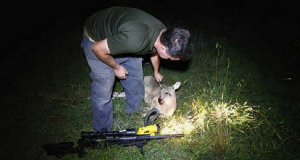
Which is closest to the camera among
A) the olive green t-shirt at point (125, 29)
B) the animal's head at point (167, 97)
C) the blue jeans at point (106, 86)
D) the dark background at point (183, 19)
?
the olive green t-shirt at point (125, 29)

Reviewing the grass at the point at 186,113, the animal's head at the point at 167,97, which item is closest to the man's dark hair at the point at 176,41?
the grass at the point at 186,113

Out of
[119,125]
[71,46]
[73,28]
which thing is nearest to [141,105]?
[119,125]

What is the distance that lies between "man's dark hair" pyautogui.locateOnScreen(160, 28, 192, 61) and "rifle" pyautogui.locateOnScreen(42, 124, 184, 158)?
1.19 metres

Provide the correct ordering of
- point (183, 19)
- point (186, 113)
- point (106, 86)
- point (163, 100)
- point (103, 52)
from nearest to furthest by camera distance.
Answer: point (103, 52) < point (106, 86) < point (163, 100) < point (186, 113) < point (183, 19)

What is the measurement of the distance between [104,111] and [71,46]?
3741 millimetres

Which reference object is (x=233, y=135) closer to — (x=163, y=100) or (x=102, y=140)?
(x=163, y=100)

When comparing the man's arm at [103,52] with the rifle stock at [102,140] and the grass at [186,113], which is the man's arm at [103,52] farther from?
the grass at [186,113]

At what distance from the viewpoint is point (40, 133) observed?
376cm

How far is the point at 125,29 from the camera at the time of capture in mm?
2469

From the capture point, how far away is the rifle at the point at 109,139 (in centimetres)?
315

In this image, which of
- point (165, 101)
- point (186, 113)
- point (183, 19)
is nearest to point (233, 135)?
point (186, 113)

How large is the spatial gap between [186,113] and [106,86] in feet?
5.21

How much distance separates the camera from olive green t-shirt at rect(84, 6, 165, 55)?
8.13 feet

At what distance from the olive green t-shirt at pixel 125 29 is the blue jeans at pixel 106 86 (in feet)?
0.98
